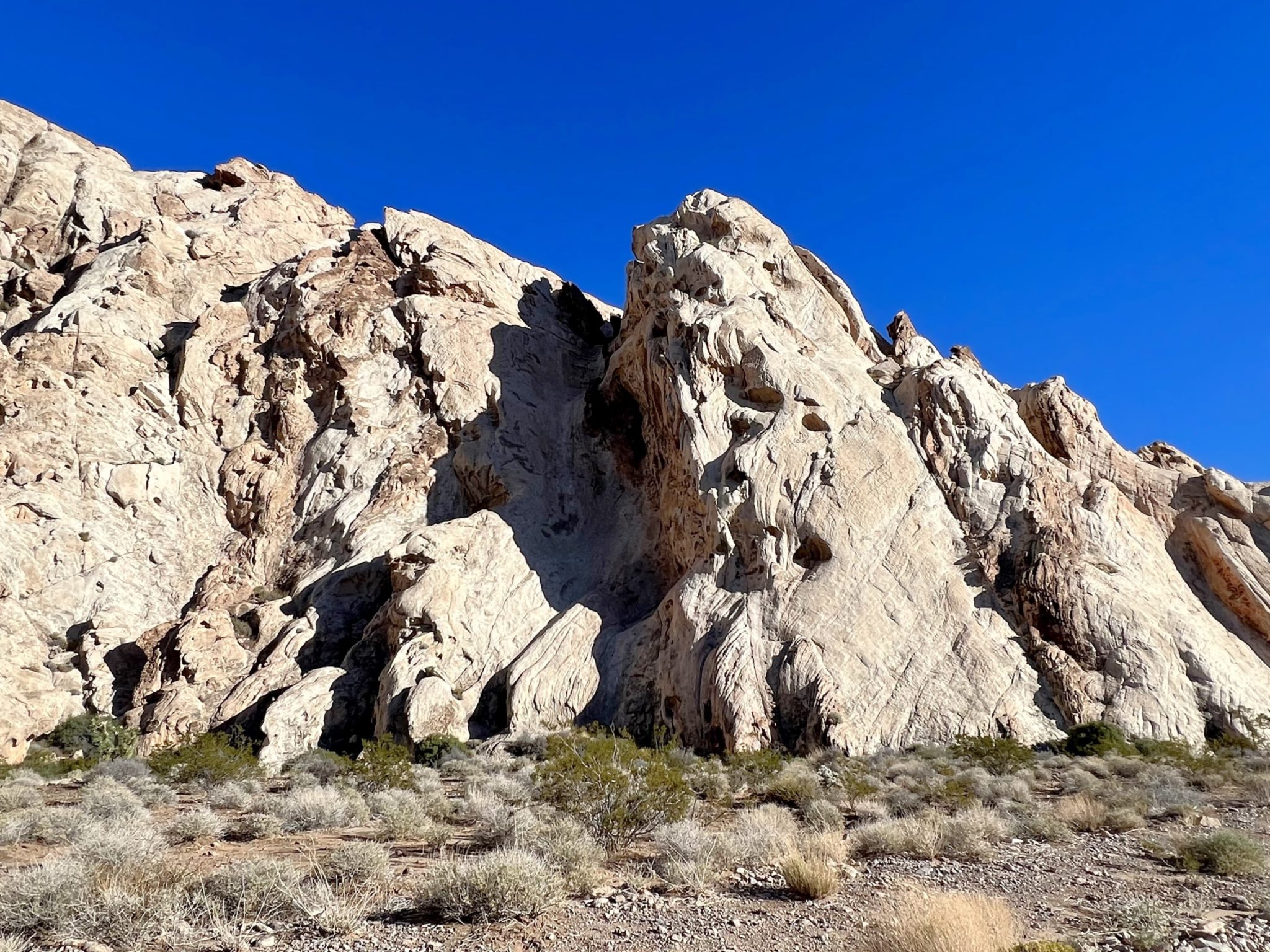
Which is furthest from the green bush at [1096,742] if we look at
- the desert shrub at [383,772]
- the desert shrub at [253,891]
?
the desert shrub at [253,891]

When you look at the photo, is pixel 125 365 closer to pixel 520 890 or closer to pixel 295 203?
pixel 295 203

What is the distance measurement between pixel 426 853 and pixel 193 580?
88.6 ft

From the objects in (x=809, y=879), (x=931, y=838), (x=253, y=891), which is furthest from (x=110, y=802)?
(x=931, y=838)

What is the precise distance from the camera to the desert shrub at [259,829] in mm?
10062

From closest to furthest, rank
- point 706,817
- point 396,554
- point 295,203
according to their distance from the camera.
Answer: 1. point 706,817
2. point 396,554
3. point 295,203

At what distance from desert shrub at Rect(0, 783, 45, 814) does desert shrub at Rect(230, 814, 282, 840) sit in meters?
4.08

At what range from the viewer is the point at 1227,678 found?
19469 millimetres

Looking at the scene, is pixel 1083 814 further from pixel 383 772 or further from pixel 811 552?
pixel 811 552

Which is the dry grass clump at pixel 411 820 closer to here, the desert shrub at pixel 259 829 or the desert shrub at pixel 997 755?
the desert shrub at pixel 259 829

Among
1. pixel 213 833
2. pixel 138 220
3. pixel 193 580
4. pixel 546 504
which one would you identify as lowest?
pixel 213 833

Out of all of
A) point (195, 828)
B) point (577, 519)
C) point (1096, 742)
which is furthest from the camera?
point (577, 519)

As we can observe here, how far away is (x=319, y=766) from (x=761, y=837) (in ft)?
45.4

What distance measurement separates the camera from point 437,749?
816 inches

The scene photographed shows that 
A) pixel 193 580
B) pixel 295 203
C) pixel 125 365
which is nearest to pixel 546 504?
pixel 193 580
